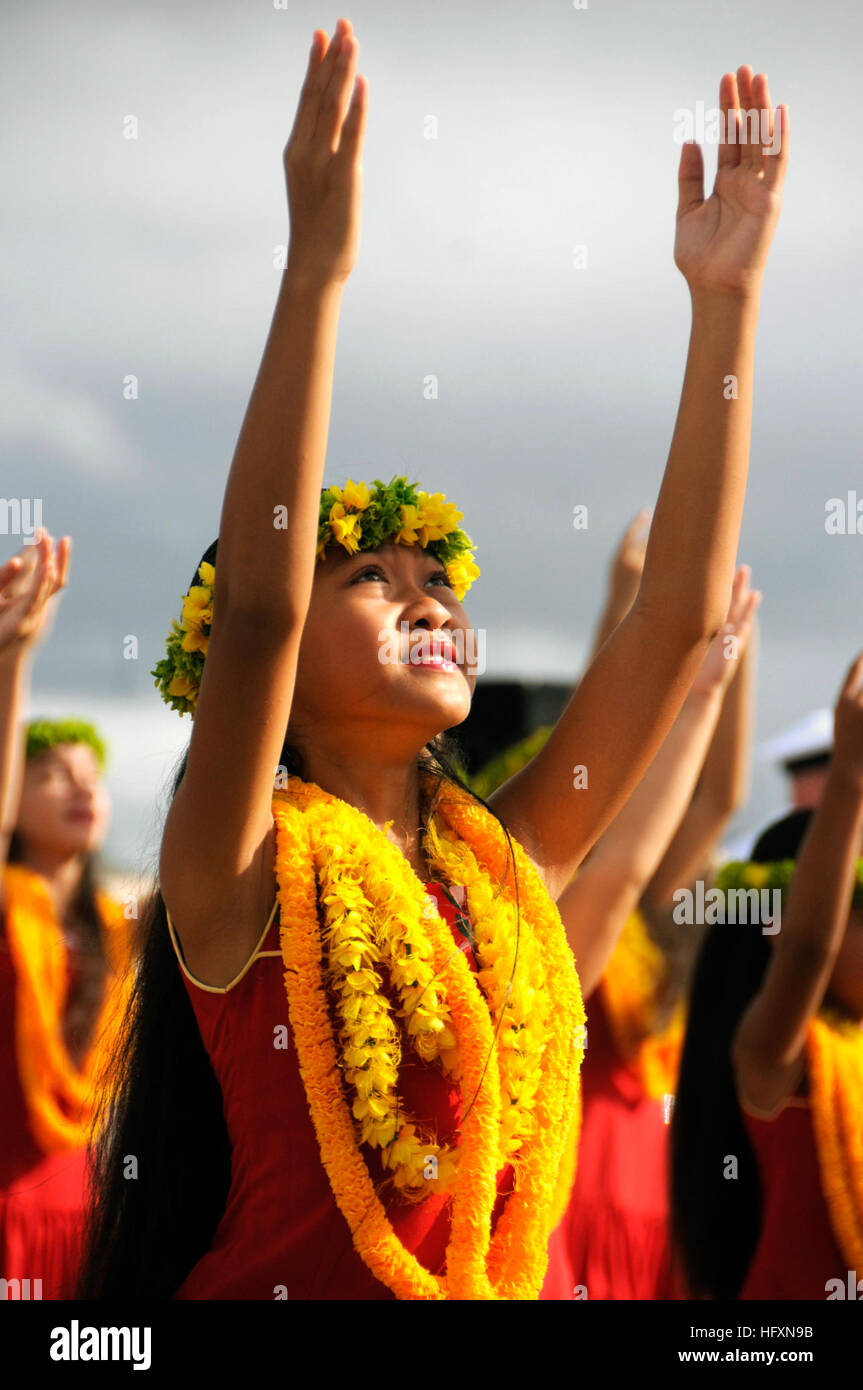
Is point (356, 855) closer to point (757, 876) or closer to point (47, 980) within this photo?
point (757, 876)

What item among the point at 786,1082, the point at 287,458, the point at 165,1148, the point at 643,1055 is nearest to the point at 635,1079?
the point at 643,1055

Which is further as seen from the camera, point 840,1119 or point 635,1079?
point 635,1079

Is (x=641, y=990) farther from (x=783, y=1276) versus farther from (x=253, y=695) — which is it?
(x=253, y=695)

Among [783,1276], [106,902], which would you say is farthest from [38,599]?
[783,1276]

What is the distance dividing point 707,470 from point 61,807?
3614mm

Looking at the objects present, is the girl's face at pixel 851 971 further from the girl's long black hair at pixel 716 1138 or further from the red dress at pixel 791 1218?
the red dress at pixel 791 1218

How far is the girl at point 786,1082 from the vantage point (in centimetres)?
407

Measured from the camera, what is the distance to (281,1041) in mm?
2248

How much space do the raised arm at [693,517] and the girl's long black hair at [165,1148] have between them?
0.64 feet

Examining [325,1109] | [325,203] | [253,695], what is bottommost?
[325,1109]

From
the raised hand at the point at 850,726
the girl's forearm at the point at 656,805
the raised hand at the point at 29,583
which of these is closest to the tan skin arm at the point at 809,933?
the raised hand at the point at 850,726

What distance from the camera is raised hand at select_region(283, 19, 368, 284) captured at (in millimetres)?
1968

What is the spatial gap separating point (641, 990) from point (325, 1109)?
3176 millimetres

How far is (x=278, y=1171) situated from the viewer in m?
2.24
